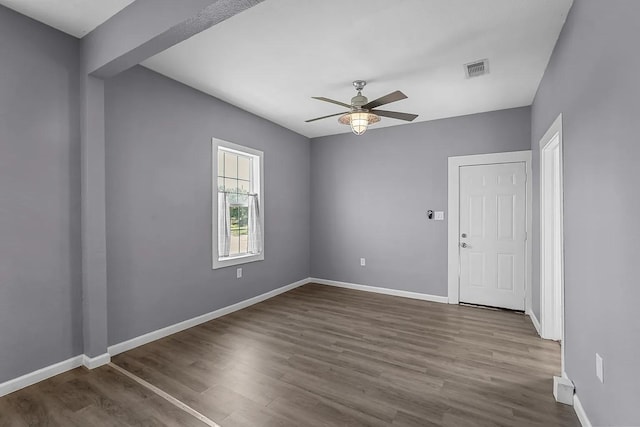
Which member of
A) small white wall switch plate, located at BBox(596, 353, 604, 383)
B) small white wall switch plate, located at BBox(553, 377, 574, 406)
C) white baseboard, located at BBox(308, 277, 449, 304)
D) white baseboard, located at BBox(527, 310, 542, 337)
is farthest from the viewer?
white baseboard, located at BBox(308, 277, 449, 304)

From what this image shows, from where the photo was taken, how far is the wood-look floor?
204 centimetres

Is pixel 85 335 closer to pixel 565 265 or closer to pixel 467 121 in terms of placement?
pixel 565 265

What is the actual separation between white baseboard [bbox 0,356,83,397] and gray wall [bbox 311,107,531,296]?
3.86 meters

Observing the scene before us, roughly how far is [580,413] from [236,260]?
371 centimetres

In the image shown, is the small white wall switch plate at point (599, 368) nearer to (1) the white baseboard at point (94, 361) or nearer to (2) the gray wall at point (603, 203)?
(2) the gray wall at point (603, 203)

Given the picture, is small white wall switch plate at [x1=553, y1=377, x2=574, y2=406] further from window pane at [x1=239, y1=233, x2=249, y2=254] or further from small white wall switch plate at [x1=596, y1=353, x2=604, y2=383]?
window pane at [x1=239, y1=233, x2=249, y2=254]

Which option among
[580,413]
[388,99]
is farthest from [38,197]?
[580,413]

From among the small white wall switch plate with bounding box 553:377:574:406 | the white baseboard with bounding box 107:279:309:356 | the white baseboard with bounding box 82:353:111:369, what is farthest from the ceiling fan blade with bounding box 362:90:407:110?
the white baseboard with bounding box 82:353:111:369

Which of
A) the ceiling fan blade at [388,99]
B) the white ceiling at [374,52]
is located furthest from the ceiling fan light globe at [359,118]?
the white ceiling at [374,52]

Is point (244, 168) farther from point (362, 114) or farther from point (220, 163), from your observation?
point (362, 114)

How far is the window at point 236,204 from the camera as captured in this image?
404 centimetres

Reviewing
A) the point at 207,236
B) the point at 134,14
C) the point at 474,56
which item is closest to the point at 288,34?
the point at 134,14

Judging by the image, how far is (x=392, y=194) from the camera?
5109 millimetres

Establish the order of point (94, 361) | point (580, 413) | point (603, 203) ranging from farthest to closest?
point (94, 361) < point (580, 413) < point (603, 203)
